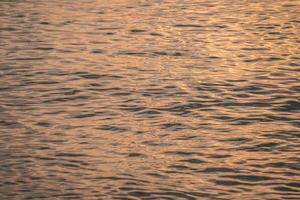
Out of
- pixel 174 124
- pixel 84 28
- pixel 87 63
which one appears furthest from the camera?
pixel 84 28

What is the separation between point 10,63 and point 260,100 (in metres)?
4.75

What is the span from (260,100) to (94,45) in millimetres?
4511

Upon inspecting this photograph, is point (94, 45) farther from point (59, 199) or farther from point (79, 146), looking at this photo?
point (59, 199)

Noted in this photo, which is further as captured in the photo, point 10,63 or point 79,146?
point 10,63

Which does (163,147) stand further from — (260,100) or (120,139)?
(260,100)

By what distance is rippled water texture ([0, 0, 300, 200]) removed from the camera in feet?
29.6

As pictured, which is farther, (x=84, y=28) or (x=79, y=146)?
(x=84, y=28)

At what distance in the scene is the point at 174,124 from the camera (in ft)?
35.9

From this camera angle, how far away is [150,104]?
1188 centimetres

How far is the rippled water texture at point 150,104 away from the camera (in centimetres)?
902

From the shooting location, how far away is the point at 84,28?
16984mm

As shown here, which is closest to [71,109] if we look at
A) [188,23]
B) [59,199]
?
[59,199]

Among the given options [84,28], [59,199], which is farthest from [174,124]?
[84,28]

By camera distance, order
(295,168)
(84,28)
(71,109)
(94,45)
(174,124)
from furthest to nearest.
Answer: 1. (84,28)
2. (94,45)
3. (71,109)
4. (174,124)
5. (295,168)
